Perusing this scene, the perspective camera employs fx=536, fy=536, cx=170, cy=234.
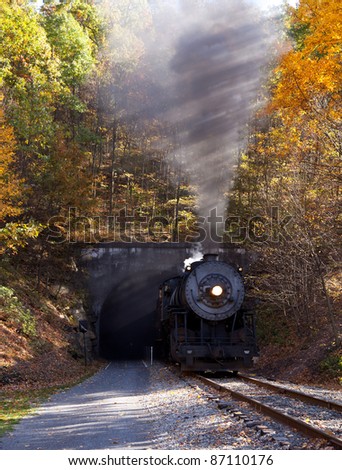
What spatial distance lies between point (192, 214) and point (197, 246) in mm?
10121

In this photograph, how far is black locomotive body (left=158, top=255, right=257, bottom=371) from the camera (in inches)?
681

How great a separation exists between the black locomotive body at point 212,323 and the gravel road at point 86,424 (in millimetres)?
4064

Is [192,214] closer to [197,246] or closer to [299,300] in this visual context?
[197,246]

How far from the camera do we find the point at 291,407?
9.60 metres

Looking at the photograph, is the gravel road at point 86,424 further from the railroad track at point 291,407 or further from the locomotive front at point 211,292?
the locomotive front at point 211,292

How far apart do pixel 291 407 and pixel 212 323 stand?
834cm

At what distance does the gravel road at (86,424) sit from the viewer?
707 cm

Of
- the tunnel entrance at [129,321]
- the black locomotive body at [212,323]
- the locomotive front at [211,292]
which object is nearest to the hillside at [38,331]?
the black locomotive body at [212,323]

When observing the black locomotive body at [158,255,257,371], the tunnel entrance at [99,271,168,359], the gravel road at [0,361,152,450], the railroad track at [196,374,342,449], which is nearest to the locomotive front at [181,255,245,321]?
the black locomotive body at [158,255,257,371]

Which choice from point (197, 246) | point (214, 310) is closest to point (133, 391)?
point (214, 310)

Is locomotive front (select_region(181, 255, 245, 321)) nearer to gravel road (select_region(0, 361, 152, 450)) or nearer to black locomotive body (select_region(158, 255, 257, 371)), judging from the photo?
black locomotive body (select_region(158, 255, 257, 371))

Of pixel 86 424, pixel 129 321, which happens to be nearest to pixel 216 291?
pixel 86 424

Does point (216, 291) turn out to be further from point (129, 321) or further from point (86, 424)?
point (129, 321)

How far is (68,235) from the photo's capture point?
2762cm
